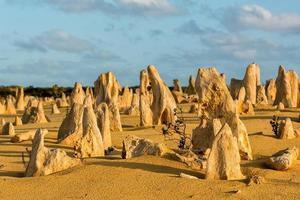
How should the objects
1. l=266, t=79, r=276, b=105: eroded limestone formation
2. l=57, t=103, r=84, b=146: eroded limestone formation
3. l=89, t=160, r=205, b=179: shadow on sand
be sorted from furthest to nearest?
1. l=266, t=79, r=276, b=105: eroded limestone formation
2. l=57, t=103, r=84, b=146: eroded limestone formation
3. l=89, t=160, r=205, b=179: shadow on sand

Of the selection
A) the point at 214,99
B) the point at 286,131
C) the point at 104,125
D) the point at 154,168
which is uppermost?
the point at 214,99

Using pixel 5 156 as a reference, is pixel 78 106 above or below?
above

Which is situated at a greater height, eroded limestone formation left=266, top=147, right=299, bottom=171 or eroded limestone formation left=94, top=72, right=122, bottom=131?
eroded limestone formation left=94, top=72, right=122, bottom=131

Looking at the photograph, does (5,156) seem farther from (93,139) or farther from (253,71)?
(253,71)

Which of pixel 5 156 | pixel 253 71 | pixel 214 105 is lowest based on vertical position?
pixel 5 156

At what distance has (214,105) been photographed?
480 inches

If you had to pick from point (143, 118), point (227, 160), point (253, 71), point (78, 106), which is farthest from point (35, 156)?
point (253, 71)

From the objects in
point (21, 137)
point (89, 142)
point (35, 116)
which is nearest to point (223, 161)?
point (89, 142)

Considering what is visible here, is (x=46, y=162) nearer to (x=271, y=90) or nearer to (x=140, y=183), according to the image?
(x=140, y=183)

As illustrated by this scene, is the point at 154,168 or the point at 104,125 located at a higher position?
the point at 104,125

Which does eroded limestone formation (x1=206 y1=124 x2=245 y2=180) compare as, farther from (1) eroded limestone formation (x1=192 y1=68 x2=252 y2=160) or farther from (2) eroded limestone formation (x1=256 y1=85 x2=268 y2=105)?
(2) eroded limestone formation (x1=256 y1=85 x2=268 y2=105)

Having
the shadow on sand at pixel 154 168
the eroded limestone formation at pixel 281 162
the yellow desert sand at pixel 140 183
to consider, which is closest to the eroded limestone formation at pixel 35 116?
the yellow desert sand at pixel 140 183

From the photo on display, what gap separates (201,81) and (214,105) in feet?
1.67

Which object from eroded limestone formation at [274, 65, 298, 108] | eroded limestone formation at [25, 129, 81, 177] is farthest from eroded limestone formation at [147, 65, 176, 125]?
eroded limestone formation at [25, 129, 81, 177]
